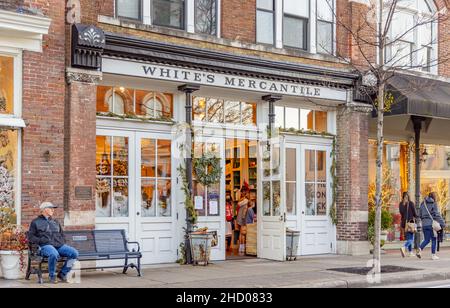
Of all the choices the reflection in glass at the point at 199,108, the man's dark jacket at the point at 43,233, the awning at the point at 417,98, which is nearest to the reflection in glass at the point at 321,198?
the awning at the point at 417,98

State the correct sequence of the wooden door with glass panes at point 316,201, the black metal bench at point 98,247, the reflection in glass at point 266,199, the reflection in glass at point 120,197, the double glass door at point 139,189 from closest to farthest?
1. the black metal bench at point 98,247
2. the double glass door at point 139,189
3. the reflection in glass at point 120,197
4. the reflection in glass at point 266,199
5. the wooden door with glass panes at point 316,201

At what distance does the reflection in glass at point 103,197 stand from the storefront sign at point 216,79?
2364 mm

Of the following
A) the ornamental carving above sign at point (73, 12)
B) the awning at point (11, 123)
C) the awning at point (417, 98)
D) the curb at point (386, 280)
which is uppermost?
the ornamental carving above sign at point (73, 12)

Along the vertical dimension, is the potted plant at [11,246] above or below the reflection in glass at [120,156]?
below

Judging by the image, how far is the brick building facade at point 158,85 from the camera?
43.6 ft

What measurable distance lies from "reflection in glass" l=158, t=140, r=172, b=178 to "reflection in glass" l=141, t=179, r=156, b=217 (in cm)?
33

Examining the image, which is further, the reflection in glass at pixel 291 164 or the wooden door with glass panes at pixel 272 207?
the reflection in glass at pixel 291 164

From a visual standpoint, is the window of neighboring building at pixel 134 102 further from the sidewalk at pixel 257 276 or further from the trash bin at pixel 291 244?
the trash bin at pixel 291 244

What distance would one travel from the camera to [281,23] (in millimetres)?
17594

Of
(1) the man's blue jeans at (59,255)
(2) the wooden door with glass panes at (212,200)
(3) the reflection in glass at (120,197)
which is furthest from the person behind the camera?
(2) the wooden door with glass panes at (212,200)

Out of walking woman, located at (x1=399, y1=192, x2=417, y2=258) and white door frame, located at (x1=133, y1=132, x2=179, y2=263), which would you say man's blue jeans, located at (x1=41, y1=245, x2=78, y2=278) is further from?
walking woman, located at (x1=399, y1=192, x2=417, y2=258)

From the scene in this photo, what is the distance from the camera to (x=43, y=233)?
39.8ft

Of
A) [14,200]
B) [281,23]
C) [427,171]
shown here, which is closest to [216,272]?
[14,200]
